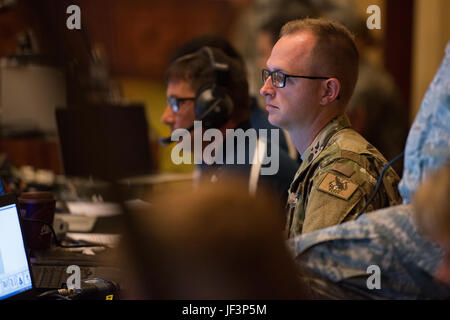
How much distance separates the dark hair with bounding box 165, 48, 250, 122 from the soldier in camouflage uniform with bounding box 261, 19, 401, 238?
63cm

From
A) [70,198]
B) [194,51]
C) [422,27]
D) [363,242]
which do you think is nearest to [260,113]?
[194,51]

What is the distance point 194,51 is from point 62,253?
2.83 ft

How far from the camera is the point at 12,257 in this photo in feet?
3.90

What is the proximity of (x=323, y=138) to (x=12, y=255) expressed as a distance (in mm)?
714

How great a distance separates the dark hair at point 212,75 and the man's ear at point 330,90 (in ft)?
2.24

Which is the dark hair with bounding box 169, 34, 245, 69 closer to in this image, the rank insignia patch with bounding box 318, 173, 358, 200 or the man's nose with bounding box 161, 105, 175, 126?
the man's nose with bounding box 161, 105, 175, 126

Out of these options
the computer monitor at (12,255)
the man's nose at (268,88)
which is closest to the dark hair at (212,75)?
the man's nose at (268,88)

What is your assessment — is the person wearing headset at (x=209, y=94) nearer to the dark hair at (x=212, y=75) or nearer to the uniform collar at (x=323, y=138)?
the dark hair at (x=212, y=75)

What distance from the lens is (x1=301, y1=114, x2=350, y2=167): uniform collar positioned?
1323 mm

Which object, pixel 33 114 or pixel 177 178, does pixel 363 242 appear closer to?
pixel 177 178

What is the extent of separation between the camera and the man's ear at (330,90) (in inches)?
52.1

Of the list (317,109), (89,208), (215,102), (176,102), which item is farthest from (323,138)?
(89,208)

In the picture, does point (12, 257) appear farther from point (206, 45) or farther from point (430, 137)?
point (206, 45)

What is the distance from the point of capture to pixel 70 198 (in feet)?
7.72
